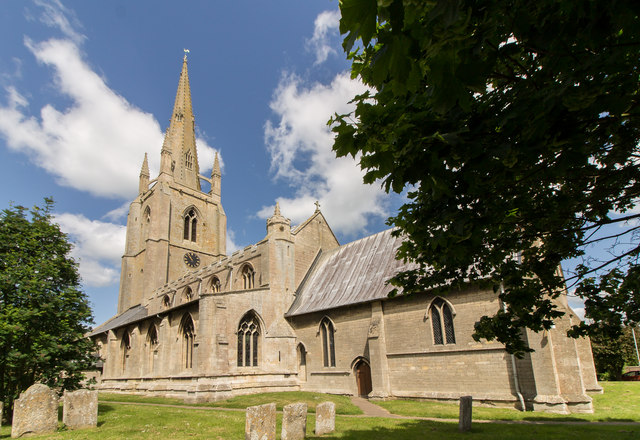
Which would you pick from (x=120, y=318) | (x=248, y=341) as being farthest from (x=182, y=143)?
(x=248, y=341)

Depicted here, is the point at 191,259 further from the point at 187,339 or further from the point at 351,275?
the point at 351,275

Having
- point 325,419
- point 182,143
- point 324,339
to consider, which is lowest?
point 325,419

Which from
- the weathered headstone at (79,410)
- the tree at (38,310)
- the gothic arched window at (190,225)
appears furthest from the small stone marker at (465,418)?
the gothic arched window at (190,225)

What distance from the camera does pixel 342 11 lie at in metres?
2.09

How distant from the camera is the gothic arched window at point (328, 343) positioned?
2217 centimetres

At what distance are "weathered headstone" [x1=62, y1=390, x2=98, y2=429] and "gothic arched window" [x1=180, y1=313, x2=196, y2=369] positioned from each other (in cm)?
1232

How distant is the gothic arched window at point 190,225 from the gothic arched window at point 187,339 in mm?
21653

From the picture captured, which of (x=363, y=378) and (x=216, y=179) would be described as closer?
(x=363, y=378)

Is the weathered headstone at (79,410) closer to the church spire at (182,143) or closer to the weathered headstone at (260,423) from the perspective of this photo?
the weathered headstone at (260,423)

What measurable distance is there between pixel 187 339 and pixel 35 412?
14188 millimetres

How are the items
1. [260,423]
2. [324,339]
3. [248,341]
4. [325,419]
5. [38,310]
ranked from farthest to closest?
[248,341] → [324,339] → [38,310] → [325,419] → [260,423]

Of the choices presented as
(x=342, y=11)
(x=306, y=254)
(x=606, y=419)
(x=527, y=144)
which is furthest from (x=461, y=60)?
(x=306, y=254)

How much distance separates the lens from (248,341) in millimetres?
23359

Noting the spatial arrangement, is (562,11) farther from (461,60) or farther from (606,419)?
(606,419)
